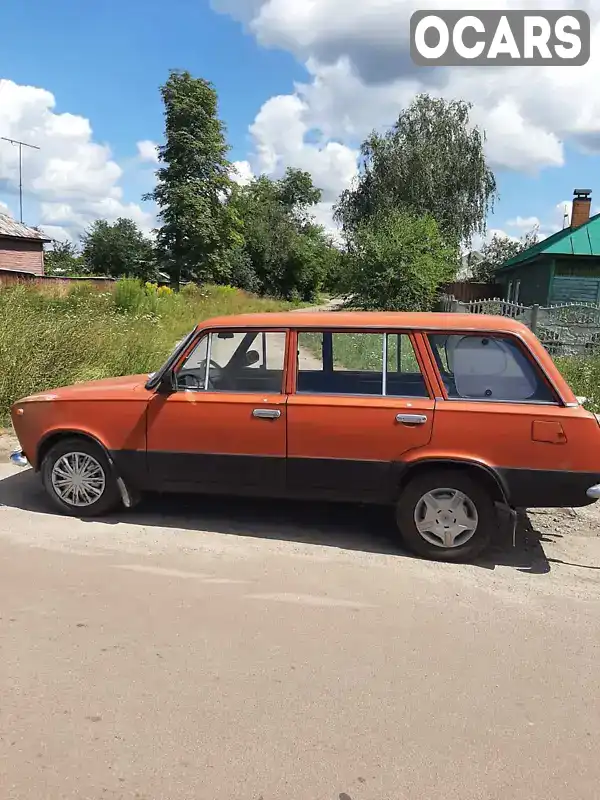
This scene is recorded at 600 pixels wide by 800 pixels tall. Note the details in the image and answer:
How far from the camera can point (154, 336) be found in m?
12.6

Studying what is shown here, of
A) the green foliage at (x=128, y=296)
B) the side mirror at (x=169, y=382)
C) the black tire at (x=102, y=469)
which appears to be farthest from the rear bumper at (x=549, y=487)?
the green foliage at (x=128, y=296)

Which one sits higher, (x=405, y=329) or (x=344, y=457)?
(x=405, y=329)

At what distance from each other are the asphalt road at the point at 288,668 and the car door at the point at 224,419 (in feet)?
1.52

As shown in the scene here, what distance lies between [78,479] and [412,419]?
8.93ft

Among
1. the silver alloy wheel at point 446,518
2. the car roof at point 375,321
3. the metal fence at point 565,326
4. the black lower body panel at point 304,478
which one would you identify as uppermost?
the metal fence at point 565,326

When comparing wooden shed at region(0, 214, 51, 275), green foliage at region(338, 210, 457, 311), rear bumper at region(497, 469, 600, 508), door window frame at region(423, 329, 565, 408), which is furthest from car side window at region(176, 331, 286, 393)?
wooden shed at region(0, 214, 51, 275)

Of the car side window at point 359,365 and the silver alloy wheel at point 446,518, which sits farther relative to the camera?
the car side window at point 359,365

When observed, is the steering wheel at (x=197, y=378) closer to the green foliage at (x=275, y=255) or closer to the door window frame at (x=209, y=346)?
the door window frame at (x=209, y=346)

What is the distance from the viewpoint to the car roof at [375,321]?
175 inches

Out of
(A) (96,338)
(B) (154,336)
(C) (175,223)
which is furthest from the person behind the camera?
(C) (175,223)

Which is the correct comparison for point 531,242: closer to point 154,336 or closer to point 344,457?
point 154,336

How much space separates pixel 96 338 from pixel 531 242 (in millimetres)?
39388

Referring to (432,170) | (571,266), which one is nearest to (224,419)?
(571,266)

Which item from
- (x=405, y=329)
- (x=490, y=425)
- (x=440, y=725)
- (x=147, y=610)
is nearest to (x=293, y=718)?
(x=440, y=725)
